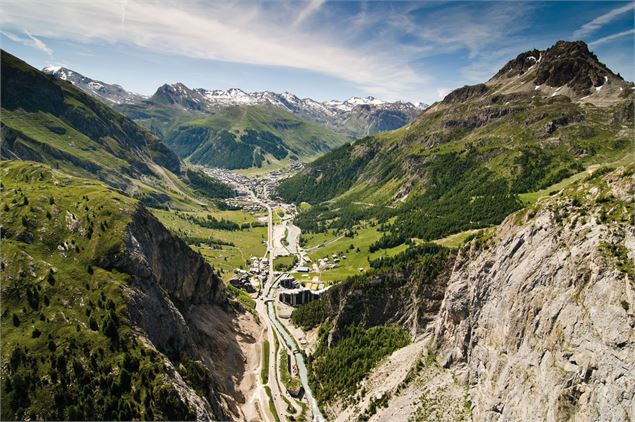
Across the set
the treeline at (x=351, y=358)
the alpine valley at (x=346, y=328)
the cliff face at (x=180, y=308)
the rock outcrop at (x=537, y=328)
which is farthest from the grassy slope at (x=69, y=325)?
the rock outcrop at (x=537, y=328)

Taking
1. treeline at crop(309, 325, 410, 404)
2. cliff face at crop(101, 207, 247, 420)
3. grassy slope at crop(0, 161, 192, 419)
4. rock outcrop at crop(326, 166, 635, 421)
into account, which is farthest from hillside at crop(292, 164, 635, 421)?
grassy slope at crop(0, 161, 192, 419)

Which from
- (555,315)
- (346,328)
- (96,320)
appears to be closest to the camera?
(555,315)

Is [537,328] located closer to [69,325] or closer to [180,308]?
[69,325]

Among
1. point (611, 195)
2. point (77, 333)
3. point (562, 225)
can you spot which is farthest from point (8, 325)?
point (611, 195)

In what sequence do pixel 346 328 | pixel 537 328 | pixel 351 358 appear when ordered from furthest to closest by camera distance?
pixel 346 328
pixel 351 358
pixel 537 328

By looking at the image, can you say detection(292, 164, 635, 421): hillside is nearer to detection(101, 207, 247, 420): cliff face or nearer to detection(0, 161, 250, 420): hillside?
detection(101, 207, 247, 420): cliff face

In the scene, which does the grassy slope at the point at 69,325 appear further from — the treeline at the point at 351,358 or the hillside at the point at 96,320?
the treeline at the point at 351,358

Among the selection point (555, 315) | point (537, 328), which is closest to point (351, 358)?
point (537, 328)
